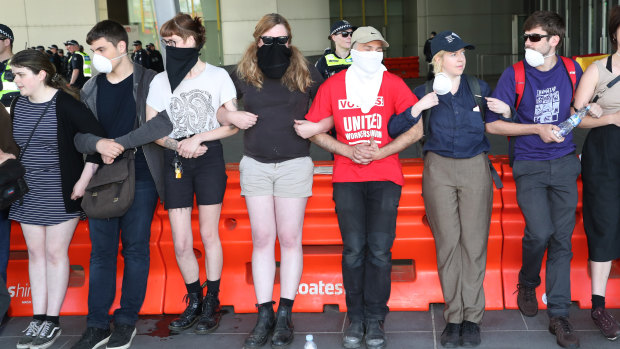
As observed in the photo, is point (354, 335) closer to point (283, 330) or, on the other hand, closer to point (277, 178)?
point (283, 330)

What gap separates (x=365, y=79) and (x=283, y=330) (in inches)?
68.7

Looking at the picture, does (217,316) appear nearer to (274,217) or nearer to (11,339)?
(274,217)

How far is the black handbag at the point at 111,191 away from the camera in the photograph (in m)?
4.36

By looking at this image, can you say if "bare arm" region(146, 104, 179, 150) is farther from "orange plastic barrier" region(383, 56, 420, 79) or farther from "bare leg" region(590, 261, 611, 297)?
"orange plastic barrier" region(383, 56, 420, 79)

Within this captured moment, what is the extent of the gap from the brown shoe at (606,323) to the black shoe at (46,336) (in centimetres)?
369

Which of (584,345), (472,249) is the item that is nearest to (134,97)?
(472,249)

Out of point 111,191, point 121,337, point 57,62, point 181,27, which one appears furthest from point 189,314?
point 57,62

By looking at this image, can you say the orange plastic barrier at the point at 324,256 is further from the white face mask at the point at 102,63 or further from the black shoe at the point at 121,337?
the white face mask at the point at 102,63

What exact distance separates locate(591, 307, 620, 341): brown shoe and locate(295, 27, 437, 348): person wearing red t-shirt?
4.55ft

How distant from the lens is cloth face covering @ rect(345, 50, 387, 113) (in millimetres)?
4172

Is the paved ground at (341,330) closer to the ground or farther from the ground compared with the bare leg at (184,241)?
closer to the ground

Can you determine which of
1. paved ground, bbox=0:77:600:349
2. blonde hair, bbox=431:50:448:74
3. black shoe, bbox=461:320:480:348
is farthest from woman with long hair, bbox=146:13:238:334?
black shoe, bbox=461:320:480:348

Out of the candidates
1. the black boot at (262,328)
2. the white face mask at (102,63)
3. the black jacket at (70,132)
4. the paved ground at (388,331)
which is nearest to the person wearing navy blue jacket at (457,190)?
the paved ground at (388,331)

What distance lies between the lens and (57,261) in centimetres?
457
